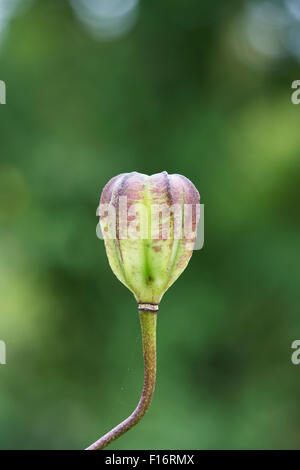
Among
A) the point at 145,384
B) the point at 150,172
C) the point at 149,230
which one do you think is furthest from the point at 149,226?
the point at 150,172

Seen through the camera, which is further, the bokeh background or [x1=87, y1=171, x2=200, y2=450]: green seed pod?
the bokeh background

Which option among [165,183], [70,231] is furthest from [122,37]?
[165,183]

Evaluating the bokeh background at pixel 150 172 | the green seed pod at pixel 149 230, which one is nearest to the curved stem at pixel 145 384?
Result: the green seed pod at pixel 149 230

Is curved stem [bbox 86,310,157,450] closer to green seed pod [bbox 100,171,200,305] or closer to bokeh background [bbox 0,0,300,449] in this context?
green seed pod [bbox 100,171,200,305]

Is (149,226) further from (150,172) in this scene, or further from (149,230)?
(150,172)

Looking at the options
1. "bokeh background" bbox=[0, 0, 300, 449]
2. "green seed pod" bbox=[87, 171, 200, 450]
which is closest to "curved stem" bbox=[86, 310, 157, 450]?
"green seed pod" bbox=[87, 171, 200, 450]

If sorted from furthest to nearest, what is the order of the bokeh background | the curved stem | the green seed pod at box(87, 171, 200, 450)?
the bokeh background, the green seed pod at box(87, 171, 200, 450), the curved stem
